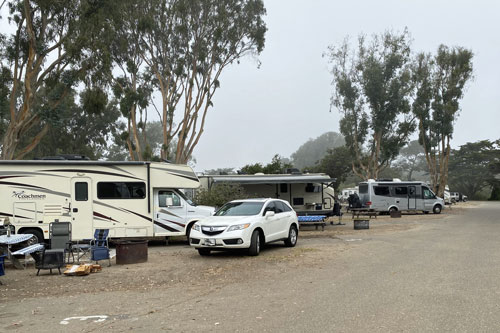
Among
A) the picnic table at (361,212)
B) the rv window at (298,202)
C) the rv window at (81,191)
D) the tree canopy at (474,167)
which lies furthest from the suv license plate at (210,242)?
the tree canopy at (474,167)

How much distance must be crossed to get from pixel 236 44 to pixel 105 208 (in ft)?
59.7

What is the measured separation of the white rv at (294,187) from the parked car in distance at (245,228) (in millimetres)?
8541

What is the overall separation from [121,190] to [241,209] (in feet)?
14.2

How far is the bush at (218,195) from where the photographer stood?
Result: 19266 millimetres

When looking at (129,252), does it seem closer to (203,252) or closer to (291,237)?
(203,252)

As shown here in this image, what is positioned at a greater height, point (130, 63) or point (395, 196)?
point (130, 63)

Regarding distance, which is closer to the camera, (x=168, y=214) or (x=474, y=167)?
(x=168, y=214)

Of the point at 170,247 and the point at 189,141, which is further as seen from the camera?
the point at 189,141

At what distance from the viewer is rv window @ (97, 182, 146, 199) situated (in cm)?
1438

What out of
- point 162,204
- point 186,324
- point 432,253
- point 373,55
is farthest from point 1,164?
point 373,55

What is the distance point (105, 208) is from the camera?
1429cm

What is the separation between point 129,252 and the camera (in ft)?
36.1

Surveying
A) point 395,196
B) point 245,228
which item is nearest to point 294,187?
point 395,196

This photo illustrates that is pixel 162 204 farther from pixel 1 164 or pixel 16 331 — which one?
pixel 16 331
